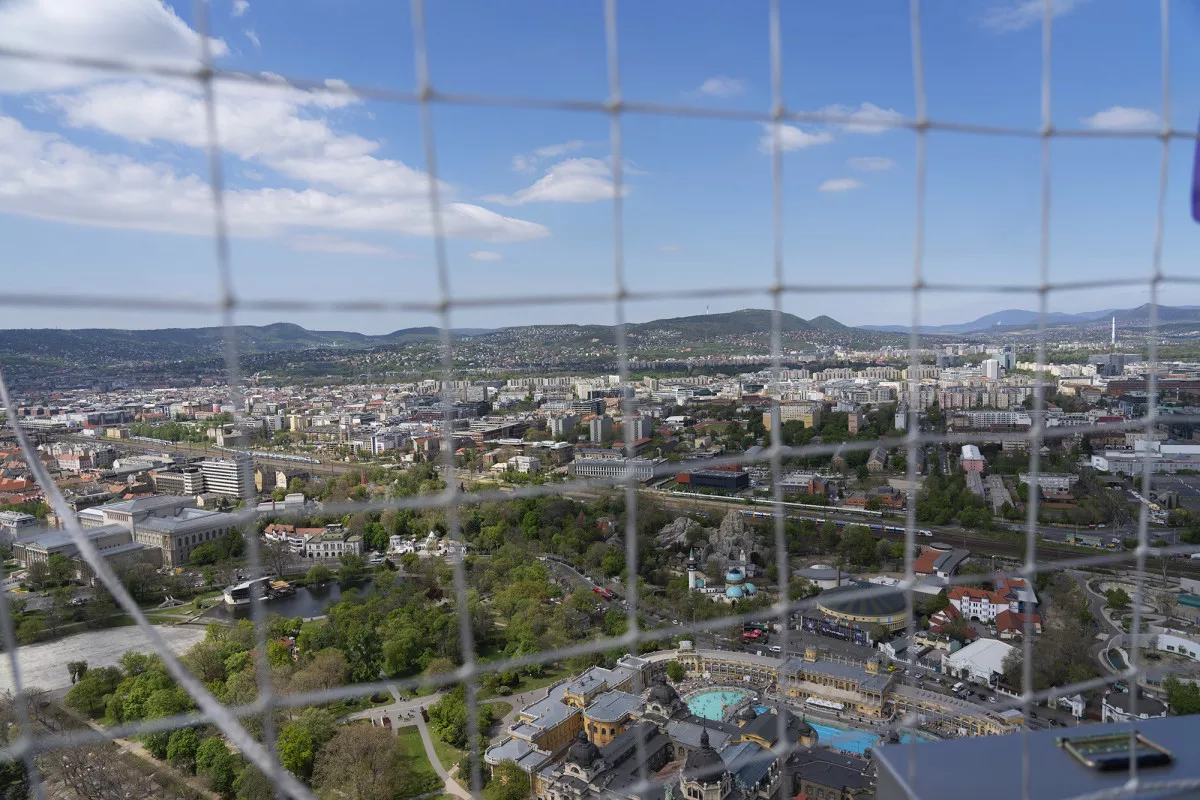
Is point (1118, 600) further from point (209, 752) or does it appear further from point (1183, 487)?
point (209, 752)

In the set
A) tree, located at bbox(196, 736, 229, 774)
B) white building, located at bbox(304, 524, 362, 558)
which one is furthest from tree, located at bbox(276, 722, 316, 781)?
white building, located at bbox(304, 524, 362, 558)

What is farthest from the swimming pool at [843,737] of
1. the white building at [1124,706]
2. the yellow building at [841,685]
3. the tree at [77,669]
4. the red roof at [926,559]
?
the tree at [77,669]

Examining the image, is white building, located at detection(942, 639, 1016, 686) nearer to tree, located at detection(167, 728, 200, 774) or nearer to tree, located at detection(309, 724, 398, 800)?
tree, located at detection(309, 724, 398, 800)

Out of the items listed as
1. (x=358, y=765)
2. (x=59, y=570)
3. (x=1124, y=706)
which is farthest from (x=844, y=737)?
(x=59, y=570)

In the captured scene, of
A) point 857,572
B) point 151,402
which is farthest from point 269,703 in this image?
point 857,572

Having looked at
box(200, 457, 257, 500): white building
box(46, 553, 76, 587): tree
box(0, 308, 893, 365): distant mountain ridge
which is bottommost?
box(46, 553, 76, 587): tree

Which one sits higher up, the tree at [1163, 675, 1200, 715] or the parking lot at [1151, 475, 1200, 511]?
the parking lot at [1151, 475, 1200, 511]
